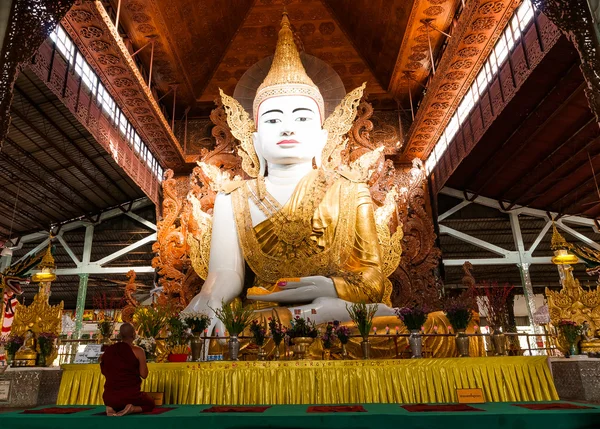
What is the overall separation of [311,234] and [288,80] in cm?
208

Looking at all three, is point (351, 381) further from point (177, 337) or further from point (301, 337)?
point (177, 337)

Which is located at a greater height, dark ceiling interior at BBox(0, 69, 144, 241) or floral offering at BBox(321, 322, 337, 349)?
dark ceiling interior at BBox(0, 69, 144, 241)

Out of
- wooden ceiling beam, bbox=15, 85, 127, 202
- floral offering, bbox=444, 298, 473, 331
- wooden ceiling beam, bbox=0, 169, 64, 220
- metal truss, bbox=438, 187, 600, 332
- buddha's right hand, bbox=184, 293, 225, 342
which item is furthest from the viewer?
metal truss, bbox=438, 187, 600, 332

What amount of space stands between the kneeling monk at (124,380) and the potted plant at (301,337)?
1.17 metres

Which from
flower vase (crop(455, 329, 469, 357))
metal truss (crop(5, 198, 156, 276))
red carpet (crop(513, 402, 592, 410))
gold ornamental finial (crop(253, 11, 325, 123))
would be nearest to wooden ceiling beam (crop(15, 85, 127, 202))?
metal truss (crop(5, 198, 156, 276))

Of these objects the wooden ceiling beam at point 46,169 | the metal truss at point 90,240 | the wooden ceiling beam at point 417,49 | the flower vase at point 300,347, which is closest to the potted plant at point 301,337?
the flower vase at point 300,347

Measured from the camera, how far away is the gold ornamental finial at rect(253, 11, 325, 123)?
6.36m

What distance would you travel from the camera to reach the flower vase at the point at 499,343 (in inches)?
152

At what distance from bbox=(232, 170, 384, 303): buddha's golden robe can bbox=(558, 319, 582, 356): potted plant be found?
2061mm

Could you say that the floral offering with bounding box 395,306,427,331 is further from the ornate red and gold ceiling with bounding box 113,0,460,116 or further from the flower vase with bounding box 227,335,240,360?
the ornate red and gold ceiling with bounding box 113,0,460,116

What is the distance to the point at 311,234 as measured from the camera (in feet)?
19.2

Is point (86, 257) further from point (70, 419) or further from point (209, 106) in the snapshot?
point (70, 419)

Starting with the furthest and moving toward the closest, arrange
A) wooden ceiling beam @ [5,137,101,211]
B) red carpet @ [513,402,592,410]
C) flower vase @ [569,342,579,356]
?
wooden ceiling beam @ [5,137,101,211]
flower vase @ [569,342,579,356]
red carpet @ [513,402,592,410]

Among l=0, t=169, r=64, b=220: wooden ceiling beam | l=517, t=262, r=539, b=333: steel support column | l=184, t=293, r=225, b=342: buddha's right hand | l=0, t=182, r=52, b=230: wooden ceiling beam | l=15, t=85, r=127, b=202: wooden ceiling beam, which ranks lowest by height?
l=184, t=293, r=225, b=342: buddha's right hand
